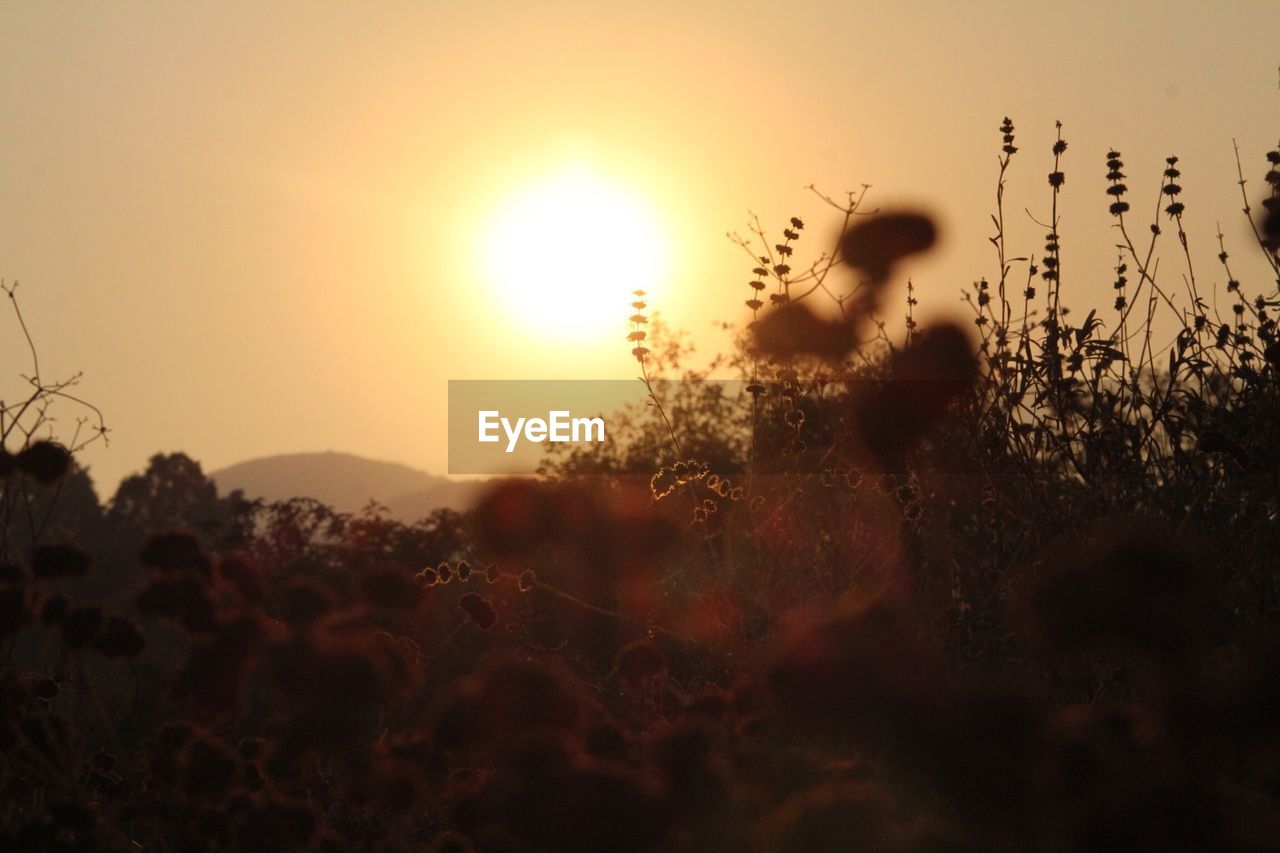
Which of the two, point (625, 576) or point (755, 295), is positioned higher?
point (755, 295)

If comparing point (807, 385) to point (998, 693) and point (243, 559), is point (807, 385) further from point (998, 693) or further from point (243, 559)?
point (998, 693)

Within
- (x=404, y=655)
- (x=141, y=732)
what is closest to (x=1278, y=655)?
(x=404, y=655)

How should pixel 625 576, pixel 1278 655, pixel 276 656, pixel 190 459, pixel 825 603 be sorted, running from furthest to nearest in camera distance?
pixel 190 459 < pixel 625 576 < pixel 825 603 < pixel 276 656 < pixel 1278 655

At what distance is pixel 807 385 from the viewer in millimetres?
7387

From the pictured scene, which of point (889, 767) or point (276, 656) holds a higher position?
point (276, 656)

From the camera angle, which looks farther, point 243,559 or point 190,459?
point 190,459

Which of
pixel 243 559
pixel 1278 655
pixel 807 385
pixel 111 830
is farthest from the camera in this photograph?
pixel 807 385

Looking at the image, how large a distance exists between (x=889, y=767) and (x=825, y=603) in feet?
8.43

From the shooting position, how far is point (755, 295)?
255 inches

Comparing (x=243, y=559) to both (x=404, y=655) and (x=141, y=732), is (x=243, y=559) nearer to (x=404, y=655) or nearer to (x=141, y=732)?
(x=404, y=655)

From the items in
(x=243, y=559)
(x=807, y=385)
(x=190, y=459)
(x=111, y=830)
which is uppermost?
(x=190, y=459)

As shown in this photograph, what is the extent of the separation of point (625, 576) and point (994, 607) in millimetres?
4605

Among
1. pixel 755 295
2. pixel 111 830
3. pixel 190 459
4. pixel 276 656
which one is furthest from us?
pixel 190 459


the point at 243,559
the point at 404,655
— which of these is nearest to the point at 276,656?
the point at 404,655
